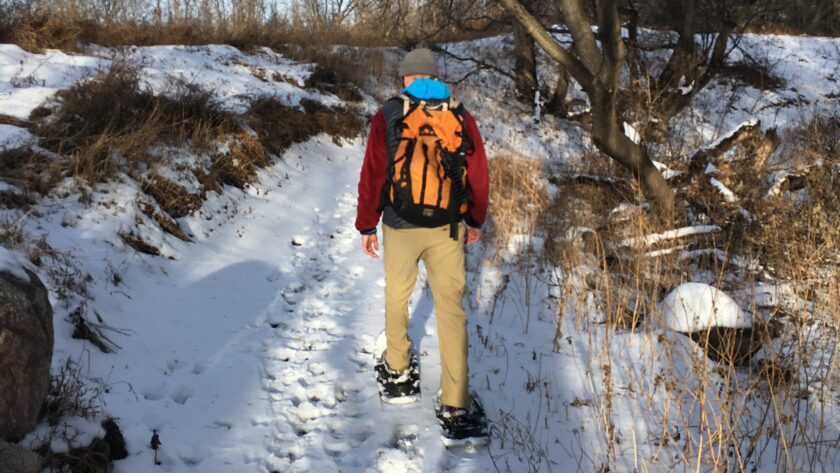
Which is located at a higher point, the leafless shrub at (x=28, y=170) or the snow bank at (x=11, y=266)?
the leafless shrub at (x=28, y=170)

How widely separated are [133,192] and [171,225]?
46 cm

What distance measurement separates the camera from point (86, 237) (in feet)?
13.6

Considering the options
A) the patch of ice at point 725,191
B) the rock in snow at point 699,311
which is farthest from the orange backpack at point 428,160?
the patch of ice at point 725,191

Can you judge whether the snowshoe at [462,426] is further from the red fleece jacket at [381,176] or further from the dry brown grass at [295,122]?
the dry brown grass at [295,122]

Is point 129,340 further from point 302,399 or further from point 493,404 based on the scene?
point 493,404

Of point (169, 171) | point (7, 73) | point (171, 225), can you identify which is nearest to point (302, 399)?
point (171, 225)

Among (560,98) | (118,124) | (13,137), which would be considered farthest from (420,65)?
(560,98)

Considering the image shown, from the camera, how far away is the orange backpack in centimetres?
250

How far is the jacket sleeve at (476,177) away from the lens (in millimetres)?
2674

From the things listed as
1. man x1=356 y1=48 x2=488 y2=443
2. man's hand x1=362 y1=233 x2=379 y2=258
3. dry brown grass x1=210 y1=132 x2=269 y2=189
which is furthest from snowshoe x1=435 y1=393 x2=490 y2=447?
dry brown grass x1=210 y1=132 x2=269 y2=189

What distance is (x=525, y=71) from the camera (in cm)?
1722

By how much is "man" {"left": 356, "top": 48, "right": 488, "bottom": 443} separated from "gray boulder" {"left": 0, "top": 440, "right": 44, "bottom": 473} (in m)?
1.67

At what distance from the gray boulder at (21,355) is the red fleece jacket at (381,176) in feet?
4.90

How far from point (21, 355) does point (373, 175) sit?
5.51ft
